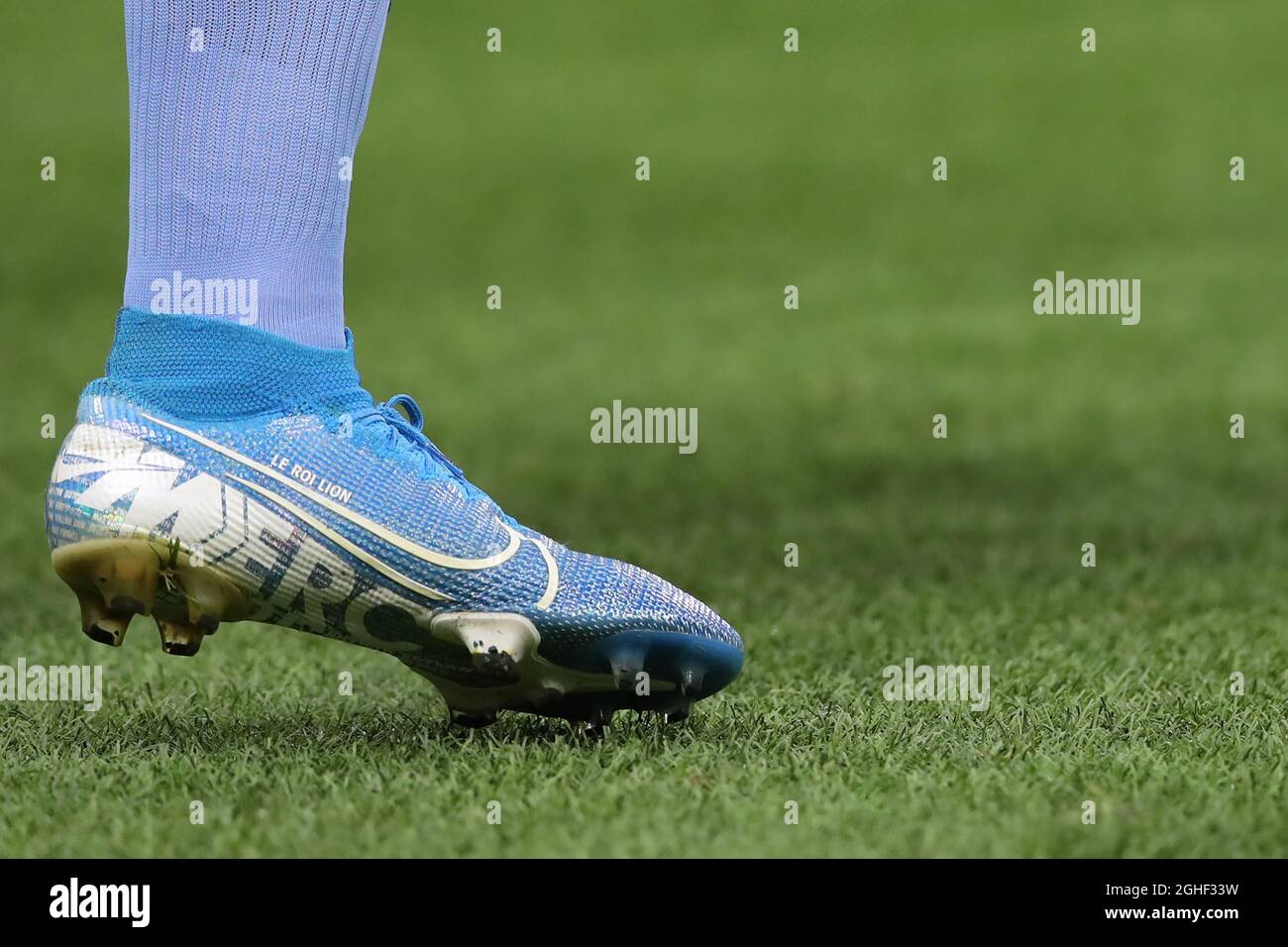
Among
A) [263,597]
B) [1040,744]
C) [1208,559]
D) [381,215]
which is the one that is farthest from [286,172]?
[381,215]

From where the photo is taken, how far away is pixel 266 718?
86.4 inches

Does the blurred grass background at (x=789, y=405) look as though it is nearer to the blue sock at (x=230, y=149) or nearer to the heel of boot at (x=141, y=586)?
the heel of boot at (x=141, y=586)

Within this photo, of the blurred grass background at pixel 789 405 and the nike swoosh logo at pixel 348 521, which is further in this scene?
the nike swoosh logo at pixel 348 521

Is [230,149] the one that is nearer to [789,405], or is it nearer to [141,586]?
[141,586]

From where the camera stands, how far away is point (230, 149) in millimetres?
1896

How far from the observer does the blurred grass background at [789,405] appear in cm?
173

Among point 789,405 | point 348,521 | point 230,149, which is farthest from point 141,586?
point 789,405

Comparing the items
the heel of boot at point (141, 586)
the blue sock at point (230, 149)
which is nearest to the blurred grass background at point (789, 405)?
the heel of boot at point (141, 586)

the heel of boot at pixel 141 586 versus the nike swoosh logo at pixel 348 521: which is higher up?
the nike swoosh logo at pixel 348 521

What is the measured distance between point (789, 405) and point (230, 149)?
378 cm

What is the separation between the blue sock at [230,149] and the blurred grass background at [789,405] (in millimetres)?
484

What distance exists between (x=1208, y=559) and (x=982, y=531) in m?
0.53
